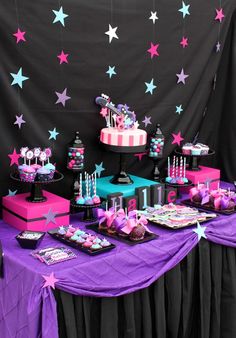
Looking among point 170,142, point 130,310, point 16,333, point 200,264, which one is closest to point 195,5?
point 170,142

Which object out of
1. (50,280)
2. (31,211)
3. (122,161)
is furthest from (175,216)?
(50,280)

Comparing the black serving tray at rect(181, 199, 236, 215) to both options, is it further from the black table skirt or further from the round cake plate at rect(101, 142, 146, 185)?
the round cake plate at rect(101, 142, 146, 185)

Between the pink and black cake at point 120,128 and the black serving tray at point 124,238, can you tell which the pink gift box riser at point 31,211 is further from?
the pink and black cake at point 120,128

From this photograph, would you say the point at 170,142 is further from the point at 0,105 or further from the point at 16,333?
the point at 16,333

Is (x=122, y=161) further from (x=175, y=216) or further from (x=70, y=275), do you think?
(x=70, y=275)

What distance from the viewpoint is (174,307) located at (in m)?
2.23

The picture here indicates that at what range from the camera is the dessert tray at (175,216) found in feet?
7.59

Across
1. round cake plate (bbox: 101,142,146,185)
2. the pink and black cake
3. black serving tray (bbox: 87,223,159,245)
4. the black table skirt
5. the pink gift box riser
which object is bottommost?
the black table skirt

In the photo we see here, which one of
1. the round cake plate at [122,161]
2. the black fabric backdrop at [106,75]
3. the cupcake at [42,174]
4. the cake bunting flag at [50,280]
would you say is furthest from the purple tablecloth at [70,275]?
the black fabric backdrop at [106,75]

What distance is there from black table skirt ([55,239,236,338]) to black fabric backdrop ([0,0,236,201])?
785mm

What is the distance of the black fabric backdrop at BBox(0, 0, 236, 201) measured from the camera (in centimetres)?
236

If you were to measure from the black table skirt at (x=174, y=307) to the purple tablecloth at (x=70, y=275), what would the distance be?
0.08 m

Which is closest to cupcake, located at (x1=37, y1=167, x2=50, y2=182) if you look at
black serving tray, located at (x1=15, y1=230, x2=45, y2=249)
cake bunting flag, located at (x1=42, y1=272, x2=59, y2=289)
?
black serving tray, located at (x1=15, y1=230, x2=45, y2=249)

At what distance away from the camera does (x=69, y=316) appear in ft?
6.00
